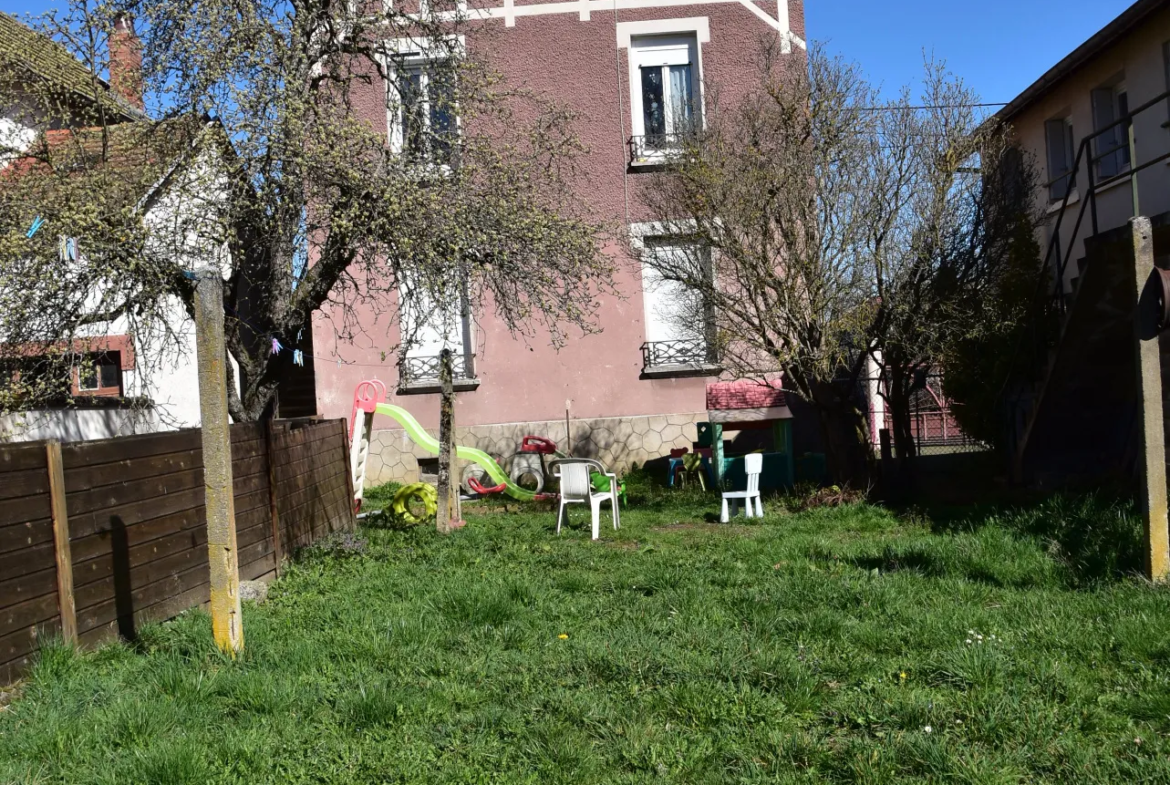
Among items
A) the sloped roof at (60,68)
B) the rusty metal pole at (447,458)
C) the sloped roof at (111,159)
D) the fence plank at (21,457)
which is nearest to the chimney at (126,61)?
the sloped roof at (60,68)

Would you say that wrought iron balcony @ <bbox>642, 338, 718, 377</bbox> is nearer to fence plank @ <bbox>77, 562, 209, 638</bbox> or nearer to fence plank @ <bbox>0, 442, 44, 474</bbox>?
fence plank @ <bbox>77, 562, 209, 638</bbox>

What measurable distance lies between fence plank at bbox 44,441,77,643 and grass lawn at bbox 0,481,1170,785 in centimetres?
23

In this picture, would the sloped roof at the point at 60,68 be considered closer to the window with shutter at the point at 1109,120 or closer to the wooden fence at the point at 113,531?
the wooden fence at the point at 113,531

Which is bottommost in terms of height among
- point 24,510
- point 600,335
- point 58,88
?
point 24,510

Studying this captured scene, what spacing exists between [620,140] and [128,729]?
12.7 meters

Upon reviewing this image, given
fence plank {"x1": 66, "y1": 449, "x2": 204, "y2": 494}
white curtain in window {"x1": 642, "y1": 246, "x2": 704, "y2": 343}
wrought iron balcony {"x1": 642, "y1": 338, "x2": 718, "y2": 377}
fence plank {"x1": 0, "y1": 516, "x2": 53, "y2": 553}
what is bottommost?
fence plank {"x1": 0, "y1": 516, "x2": 53, "y2": 553}

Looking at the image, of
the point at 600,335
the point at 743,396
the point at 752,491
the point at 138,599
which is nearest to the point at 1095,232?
the point at 752,491

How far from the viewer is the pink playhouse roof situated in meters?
14.6

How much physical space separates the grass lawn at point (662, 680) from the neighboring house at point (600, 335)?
8.16 meters

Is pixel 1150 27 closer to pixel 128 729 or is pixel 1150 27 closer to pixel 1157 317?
pixel 1157 317

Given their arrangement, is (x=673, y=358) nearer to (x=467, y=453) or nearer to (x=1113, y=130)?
(x=467, y=453)

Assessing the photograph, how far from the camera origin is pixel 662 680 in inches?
186

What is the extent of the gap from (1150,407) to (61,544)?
20.8 feet

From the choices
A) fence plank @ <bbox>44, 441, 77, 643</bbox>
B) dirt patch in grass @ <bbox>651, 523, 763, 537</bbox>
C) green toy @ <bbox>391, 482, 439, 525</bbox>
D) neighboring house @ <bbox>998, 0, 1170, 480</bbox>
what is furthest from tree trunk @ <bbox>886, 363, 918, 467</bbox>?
fence plank @ <bbox>44, 441, 77, 643</bbox>
